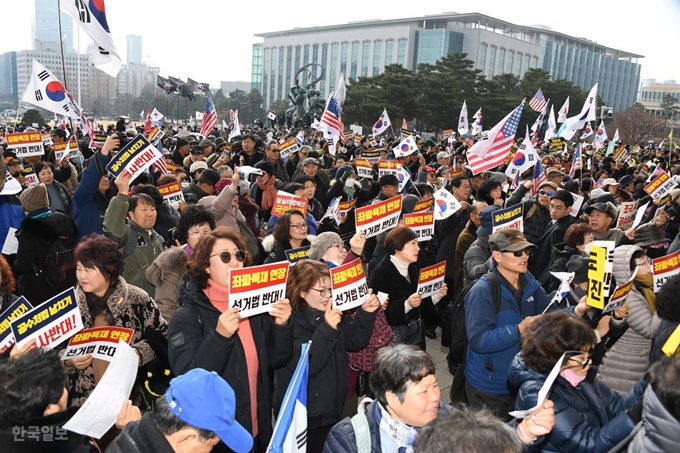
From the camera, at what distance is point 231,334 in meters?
2.78

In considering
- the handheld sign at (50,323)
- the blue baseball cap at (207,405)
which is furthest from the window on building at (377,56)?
the blue baseball cap at (207,405)

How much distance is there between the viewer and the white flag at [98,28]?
29.0 ft

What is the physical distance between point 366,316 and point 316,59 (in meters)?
114

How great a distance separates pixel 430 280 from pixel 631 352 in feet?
4.81

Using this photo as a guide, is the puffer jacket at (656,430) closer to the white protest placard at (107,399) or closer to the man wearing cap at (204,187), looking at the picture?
the white protest placard at (107,399)

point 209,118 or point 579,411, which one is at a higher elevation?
point 209,118

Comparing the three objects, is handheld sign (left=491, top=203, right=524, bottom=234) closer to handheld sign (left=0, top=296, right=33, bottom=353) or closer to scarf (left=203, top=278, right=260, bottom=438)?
scarf (left=203, top=278, right=260, bottom=438)

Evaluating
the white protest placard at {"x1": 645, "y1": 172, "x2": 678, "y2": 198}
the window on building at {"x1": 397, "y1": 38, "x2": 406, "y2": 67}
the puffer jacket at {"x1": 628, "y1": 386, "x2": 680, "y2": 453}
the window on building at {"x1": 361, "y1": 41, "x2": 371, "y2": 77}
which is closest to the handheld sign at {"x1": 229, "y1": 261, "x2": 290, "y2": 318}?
the puffer jacket at {"x1": 628, "y1": 386, "x2": 680, "y2": 453}

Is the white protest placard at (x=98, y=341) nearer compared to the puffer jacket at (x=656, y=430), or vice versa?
the puffer jacket at (x=656, y=430)

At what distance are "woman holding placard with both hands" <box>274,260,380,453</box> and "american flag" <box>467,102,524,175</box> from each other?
19.2ft

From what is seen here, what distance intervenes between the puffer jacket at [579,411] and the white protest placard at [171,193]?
473cm

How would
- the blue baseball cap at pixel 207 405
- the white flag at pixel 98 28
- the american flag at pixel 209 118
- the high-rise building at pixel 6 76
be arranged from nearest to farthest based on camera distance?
the blue baseball cap at pixel 207 405 < the white flag at pixel 98 28 < the american flag at pixel 209 118 < the high-rise building at pixel 6 76

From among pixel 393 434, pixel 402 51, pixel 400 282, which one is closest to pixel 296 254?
pixel 400 282

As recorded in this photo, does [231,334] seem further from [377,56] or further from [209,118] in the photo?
[377,56]
